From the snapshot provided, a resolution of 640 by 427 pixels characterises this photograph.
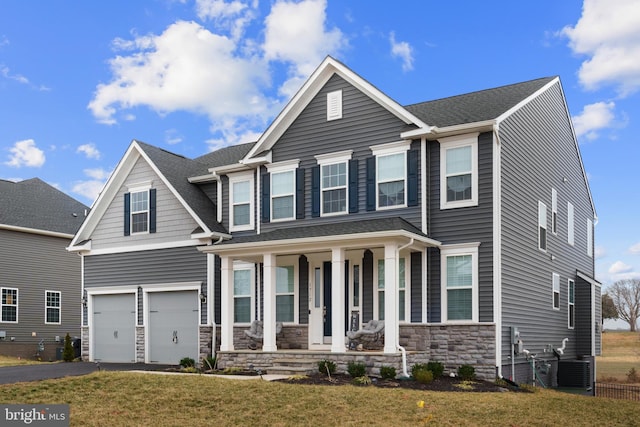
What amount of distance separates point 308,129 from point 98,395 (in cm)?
1003

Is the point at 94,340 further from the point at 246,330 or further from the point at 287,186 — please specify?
the point at 287,186

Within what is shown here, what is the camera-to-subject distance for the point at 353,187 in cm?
1909

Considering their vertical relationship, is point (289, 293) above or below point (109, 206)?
below

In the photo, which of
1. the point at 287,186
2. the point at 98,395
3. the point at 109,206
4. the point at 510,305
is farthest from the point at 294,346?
the point at 109,206

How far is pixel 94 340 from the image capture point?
24.6 metres

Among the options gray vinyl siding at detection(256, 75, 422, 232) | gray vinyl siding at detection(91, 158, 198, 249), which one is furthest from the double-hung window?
gray vinyl siding at detection(91, 158, 198, 249)

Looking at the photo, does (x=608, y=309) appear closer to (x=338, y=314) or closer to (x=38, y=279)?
(x=38, y=279)

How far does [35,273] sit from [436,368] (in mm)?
21516

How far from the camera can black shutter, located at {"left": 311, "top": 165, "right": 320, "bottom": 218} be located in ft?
64.7

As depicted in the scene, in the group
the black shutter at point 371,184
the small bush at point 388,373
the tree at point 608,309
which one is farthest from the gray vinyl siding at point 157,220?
the tree at point 608,309

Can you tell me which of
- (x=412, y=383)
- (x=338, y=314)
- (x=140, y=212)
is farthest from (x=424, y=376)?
(x=140, y=212)

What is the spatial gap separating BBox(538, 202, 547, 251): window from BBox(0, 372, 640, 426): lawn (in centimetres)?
687

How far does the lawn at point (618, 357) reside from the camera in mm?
30109

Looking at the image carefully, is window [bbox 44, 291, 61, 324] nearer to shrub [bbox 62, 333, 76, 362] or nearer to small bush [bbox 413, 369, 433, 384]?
shrub [bbox 62, 333, 76, 362]
